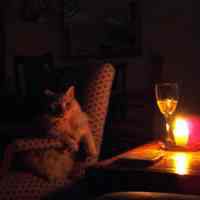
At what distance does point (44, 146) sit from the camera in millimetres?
2475

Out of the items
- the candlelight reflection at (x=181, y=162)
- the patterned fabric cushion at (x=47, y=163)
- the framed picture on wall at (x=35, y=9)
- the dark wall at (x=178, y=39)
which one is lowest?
the patterned fabric cushion at (x=47, y=163)

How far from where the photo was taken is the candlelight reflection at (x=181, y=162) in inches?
71.2

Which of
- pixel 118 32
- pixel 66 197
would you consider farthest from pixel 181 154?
pixel 118 32

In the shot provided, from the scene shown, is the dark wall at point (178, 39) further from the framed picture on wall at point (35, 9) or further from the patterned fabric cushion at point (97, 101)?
the patterned fabric cushion at point (97, 101)

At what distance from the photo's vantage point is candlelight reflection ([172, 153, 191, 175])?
1.81 meters

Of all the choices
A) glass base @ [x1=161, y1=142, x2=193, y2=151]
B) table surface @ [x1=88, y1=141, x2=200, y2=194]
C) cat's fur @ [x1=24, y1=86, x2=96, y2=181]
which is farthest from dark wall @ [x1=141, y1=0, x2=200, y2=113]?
table surface @ [x1=88, y1=141, x2=200, y2=194]

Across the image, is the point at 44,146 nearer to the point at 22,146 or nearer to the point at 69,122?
the point at 22,146

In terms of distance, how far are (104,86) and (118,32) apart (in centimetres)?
346

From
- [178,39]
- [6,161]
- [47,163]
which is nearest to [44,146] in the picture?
[47,163]

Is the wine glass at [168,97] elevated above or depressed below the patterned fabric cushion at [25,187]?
above

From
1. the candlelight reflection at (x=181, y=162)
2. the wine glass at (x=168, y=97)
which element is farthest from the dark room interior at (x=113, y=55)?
the candlelight reflection at (x=181, y=162)

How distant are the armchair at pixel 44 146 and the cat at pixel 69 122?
0.08 metres

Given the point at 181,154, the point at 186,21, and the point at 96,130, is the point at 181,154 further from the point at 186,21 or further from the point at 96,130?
the point at 186,21

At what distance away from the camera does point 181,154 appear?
7.02 ft
